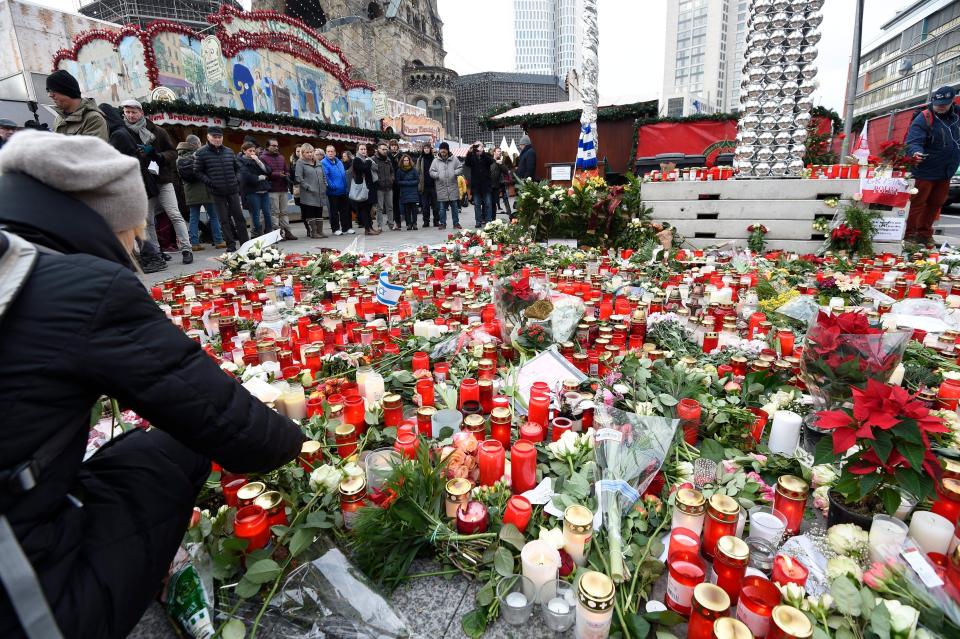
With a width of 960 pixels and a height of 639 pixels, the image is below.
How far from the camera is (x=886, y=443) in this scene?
135 centimetres

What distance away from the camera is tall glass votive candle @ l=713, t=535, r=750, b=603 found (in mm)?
1211

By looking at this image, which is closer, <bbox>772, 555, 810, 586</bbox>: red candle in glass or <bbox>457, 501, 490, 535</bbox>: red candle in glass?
<bbox>772, 555, 810, 586</bbox>: red candle in glass

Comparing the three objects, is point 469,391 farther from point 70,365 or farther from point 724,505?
point 70,365

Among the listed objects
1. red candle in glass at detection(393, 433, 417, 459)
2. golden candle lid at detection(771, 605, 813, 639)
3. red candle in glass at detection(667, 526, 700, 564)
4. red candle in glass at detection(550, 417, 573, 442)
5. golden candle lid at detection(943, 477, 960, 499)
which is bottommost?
red candle in glass at detection(667, 526, 700, 564)

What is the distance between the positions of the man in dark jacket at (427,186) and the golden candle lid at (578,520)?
31.7ft

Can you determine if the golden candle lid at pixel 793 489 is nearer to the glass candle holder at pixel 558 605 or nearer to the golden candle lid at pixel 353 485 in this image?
the glass candle holder at pixel 558 605

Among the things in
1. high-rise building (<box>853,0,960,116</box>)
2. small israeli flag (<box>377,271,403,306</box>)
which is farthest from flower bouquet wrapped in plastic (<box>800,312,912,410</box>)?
high-rise building (<box>853,0,960,116</box>)

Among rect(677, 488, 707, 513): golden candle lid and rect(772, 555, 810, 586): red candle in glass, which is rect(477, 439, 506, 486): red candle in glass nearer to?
rect(677, 488, 707, 513): golden candle lid

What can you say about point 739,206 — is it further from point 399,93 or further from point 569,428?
point 399,93

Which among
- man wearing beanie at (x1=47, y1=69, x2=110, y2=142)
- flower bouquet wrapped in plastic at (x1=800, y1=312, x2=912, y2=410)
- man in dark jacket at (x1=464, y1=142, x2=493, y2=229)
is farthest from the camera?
man in dark jacket at (x1=464, y1=142, x2=493, y2=229)

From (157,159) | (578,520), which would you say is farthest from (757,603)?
(157,159)

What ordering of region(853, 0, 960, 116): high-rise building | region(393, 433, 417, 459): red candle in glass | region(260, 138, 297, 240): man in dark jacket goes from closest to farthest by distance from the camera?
region(393, 433, 417, 459): red candle in glass < region(260, 138, 297, 240): man in dark jacket < region(853, 0, 960, 116): high-rise building

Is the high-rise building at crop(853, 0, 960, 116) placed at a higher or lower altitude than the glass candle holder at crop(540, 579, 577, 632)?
higher

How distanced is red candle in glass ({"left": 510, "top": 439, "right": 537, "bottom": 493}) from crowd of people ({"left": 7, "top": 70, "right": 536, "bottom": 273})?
179 inches
